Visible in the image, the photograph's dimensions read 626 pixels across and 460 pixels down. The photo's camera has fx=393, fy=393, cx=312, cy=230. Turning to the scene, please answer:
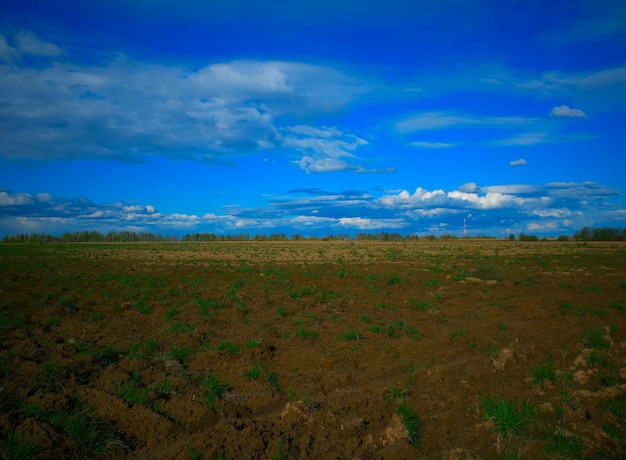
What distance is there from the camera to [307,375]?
24.5ft

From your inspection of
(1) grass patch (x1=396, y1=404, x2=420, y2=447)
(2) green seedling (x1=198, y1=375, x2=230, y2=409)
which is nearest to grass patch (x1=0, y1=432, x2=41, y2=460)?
(2) green seedling (x1=198, y1=375, x2=230, y2=409)

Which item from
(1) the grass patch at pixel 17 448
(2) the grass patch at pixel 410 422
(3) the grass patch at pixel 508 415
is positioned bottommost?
(2) the grass patch at pixel 410 422

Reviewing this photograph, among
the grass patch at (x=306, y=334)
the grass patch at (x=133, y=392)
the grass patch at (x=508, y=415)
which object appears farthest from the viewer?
the grass patch at (x=306, y=334)

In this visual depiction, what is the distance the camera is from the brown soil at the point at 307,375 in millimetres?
5008

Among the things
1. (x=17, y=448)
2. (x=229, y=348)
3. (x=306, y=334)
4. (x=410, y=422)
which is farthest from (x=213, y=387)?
(x=306, y=334)

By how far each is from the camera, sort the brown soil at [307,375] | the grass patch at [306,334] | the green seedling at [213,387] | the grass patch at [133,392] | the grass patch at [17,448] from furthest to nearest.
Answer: the grass patch at [306,334] < the green seedling at [213,387] < the grass patch at [133,392] < the brown soil at [307,375] < the grass patch at [17,448]

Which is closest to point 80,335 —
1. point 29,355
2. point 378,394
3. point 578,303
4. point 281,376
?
point 29,355

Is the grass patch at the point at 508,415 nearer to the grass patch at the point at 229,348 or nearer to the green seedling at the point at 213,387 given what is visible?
the green seedling at the point at 213,387

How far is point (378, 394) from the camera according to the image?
255 inches

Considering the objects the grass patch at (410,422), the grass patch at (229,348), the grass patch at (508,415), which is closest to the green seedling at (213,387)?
the grass patch at (229,348)

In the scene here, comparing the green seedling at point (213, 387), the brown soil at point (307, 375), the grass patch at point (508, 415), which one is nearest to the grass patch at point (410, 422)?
the brown soil at point (307, 375)

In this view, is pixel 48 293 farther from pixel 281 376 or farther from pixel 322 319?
pixel 281 376

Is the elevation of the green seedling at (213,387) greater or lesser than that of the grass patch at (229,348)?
lesser

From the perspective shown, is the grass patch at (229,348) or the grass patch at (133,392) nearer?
the grass patch at (133,392)
